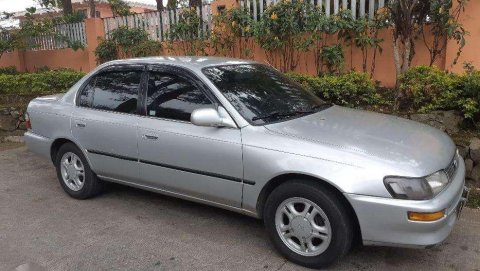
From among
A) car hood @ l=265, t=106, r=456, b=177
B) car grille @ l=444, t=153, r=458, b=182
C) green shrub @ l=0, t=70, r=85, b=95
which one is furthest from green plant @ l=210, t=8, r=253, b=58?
car grille @ l=444, t=153, r=458, b=182

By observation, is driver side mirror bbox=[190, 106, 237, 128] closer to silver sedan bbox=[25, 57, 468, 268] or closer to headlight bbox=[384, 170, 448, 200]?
silver sedan bbox=[25, 57, 468, 268]

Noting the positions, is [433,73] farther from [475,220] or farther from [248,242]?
[248,242]

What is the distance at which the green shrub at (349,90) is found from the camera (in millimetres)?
6109

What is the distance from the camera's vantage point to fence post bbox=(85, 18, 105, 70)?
11289mm

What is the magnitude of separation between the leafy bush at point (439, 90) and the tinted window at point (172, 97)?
3.18 m

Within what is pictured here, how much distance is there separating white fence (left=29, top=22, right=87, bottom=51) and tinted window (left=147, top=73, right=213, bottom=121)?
8834 mm

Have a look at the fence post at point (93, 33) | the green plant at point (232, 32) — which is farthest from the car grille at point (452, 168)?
the fence post at point (93, 33)

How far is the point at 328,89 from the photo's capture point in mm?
6195

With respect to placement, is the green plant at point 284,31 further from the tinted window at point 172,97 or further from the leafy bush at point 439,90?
the tinted window at point 172,97

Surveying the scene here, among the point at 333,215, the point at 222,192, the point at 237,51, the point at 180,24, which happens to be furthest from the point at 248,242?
the point at 180,24

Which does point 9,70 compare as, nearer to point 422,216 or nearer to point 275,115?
point 275,115

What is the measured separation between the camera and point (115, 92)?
4.50 meters

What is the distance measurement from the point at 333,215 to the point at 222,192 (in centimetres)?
99

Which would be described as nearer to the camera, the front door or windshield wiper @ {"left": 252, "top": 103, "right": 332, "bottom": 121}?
the front door
